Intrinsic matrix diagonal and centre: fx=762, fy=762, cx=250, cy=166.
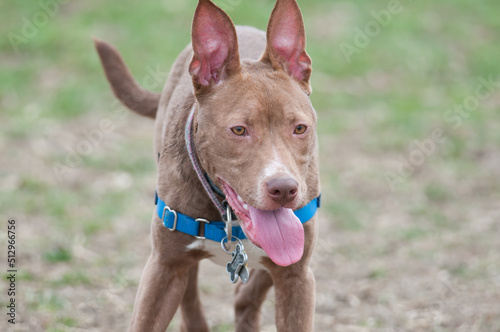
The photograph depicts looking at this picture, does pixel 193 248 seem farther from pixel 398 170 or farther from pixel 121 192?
pixel 398 170

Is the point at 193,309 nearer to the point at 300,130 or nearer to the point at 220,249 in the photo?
the point at 220,249

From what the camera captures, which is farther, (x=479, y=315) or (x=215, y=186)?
(x=479, y=315)

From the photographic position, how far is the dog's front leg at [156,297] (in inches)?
144

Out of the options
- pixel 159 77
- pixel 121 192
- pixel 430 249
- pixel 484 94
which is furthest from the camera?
pixel 484 94

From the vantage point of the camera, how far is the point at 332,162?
8.15m

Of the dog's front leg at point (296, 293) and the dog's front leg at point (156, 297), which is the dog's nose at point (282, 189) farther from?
the dog's front leg at point (156, 297)

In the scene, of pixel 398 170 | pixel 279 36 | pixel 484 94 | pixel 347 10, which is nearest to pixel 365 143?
pixel 398 170

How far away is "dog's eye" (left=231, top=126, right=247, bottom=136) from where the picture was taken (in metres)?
3.24

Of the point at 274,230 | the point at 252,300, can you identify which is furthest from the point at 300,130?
the point at 252,300

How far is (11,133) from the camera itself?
8203 mm

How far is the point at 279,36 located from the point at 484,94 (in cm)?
734

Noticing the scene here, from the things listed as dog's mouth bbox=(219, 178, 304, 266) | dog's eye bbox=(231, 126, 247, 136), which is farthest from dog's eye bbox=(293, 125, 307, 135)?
dog's mouth bbox=(219, 178, 304, 266)

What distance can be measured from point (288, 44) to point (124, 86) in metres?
1.58

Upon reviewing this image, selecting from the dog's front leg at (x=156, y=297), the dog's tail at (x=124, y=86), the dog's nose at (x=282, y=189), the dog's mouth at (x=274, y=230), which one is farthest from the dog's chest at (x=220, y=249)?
the dog's tail at (x=124, y=86)
